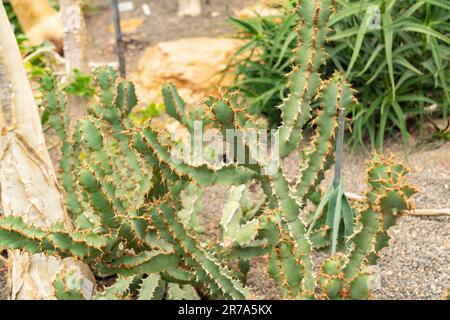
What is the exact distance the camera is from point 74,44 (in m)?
3.54

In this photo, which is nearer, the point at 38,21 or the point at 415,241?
the point at 415,241

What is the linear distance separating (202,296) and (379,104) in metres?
1.35

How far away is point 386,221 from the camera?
1.56 metres

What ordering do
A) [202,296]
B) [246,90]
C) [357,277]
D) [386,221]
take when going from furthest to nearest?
[246,90] < [202,296] < [386,221] < [357,277]

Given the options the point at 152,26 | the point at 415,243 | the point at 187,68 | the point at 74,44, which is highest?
the point at 74,44

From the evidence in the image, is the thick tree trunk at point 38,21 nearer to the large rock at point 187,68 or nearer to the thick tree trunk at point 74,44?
the large rock at point 187,68

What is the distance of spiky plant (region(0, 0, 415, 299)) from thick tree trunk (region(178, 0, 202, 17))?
3422mm

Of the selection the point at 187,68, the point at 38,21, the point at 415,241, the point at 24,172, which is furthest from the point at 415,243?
the point at 38,21

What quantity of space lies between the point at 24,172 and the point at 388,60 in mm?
1465

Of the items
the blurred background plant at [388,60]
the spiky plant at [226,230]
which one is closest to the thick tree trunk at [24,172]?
the spiky plant at [226,230]

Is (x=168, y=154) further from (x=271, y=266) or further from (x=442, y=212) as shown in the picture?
(x=442, y=212)

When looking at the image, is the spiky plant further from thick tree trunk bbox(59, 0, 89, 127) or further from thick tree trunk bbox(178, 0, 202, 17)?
thick tree trunk bbox(178, 0, 202, 17)

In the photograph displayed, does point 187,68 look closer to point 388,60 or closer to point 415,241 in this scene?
point 388,60
